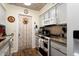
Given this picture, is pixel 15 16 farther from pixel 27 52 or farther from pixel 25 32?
pixel 27 52

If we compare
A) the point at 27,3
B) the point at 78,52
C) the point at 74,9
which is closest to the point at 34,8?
the point at 27,3

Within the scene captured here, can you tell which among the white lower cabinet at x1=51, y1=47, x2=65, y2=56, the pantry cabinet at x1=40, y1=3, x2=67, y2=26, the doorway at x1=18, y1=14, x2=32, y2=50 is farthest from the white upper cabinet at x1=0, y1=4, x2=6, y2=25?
the white lower cabinet at x1=51, y1=47, x2=65, y2=56

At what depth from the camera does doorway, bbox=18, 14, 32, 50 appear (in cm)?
90

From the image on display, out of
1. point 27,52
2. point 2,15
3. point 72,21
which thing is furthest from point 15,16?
point 72,21

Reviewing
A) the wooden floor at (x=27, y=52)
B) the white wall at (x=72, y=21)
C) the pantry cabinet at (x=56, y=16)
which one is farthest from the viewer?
the pantry cabinet at (x=56, y=16)

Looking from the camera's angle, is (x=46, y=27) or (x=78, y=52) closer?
(x=78, y=52)

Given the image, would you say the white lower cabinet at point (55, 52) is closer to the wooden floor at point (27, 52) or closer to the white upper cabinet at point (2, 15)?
the wooden floor at point (27, 52)

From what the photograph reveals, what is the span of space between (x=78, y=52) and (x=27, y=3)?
23.7 inches

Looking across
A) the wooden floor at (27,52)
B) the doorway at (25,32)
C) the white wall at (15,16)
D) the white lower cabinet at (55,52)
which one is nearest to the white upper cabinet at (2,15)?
the white wall at (15,16)

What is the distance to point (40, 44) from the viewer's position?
1092 mm

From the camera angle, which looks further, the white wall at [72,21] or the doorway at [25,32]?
the doorway at [25,32]

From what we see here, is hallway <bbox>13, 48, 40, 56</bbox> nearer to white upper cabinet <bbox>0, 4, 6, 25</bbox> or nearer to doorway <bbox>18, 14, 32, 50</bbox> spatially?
doorway <bbox>18, 14, 32, 50</bbox>

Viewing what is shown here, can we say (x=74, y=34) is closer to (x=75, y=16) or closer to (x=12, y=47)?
(x=75, y=16)

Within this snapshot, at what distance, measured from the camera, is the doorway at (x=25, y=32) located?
0.90 metres
